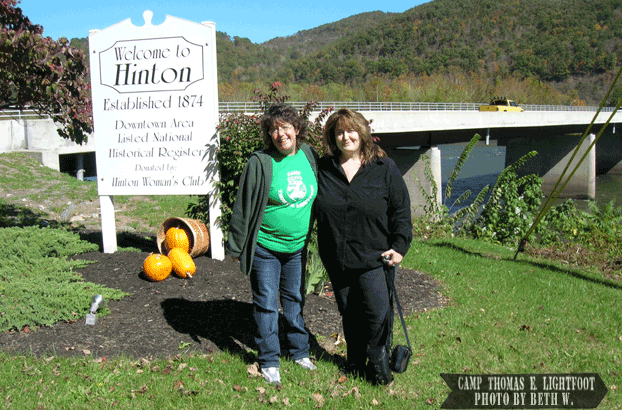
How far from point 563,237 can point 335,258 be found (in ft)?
26.8

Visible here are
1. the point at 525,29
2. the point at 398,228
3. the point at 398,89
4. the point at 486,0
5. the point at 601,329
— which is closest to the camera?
the point at 398,228

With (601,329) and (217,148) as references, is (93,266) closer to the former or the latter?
(217,148)

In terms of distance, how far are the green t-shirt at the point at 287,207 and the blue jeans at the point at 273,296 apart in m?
0.08

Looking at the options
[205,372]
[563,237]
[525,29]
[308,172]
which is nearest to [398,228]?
[308,172]

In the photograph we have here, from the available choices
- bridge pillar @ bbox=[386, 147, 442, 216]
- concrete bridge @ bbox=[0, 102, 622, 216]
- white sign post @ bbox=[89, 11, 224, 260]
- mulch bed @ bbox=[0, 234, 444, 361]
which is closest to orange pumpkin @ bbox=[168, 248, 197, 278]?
mulch bed @ bbox=[0, 234, 444, 361]

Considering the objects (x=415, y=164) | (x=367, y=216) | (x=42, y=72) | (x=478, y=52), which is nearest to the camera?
(x=367, y=216)

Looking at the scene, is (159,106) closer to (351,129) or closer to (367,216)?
(351,129)

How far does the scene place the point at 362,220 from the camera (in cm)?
314

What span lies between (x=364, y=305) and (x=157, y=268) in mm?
2661

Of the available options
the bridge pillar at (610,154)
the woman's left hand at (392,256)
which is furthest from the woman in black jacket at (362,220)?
the bridge pillar at (610,154)

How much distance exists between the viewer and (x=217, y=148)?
585 centimetres

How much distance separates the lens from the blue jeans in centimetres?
333

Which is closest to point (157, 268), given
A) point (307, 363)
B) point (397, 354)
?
point (307, 363)

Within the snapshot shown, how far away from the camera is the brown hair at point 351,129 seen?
315cm
